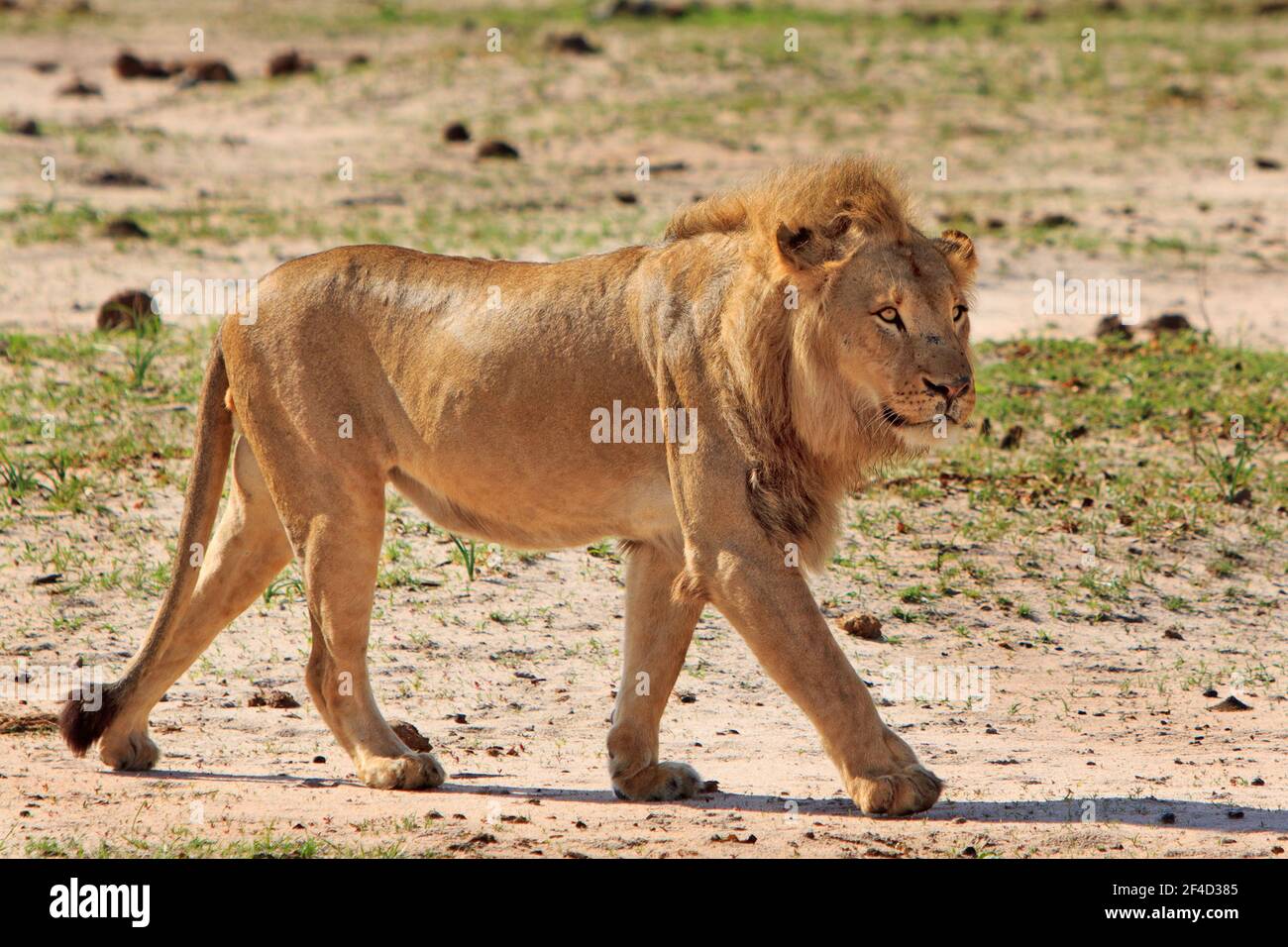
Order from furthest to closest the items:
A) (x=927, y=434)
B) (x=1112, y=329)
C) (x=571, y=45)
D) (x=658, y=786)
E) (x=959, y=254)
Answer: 1. (x=571, y=45)
2. (x=1112, y=329)
3. (x=658, y=786)
4. (x=959, y=254)
5. (x=927, y=434)

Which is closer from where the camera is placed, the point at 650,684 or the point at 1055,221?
the point at 650,684

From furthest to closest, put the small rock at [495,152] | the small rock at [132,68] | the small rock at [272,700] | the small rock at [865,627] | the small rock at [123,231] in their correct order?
1. the small rock at [132,68]
2. the small rock at [495,152]
3. the small rock at [123,231]
4. the small rock at [865,627]
5. the small rock at [272,700]

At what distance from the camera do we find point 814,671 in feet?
15.9

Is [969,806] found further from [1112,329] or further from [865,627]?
[1112,329]

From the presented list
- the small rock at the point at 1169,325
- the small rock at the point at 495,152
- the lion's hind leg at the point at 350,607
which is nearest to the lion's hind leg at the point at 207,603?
the lion's hind leg at the point at 350,607

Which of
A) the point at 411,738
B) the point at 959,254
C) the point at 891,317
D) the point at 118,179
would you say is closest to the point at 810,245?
the point at 891,317

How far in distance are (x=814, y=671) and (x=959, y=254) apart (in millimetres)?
1190

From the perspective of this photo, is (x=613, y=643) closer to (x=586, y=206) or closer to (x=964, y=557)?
(x=964, y=557)

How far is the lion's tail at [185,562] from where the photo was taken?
17.8ft

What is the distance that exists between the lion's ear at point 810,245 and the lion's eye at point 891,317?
0.20m

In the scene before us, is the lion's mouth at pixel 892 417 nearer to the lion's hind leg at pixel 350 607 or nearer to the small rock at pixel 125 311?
the lion's hind leg at pixel 350 607

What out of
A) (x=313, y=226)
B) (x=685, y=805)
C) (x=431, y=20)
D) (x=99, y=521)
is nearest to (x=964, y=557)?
(x=685, y=805)

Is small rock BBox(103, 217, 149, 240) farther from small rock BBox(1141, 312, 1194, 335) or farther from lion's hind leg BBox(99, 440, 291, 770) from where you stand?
lion's hind leg BBox(99, 440, 291, 770)

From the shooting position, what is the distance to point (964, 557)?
292 inches
